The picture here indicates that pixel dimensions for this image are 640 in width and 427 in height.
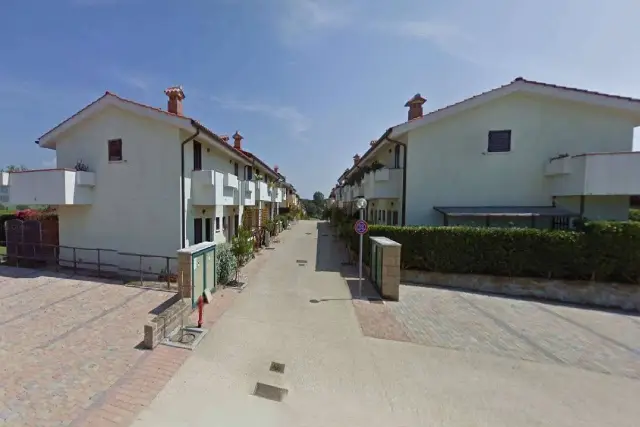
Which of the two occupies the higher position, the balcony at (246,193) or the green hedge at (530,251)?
the balcony at (246,193)

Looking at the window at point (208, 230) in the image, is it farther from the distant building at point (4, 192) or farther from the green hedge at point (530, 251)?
the green hedge at point (530, 251)

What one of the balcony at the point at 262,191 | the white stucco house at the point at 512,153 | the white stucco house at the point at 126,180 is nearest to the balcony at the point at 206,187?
the white stucco house at the point at 126,180

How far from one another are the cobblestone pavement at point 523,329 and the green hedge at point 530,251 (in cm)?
123

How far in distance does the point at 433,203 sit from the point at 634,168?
727 centimetres

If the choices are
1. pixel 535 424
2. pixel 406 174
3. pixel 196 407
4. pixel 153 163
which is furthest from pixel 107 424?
pixel 406 174

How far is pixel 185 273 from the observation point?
7.30 metres

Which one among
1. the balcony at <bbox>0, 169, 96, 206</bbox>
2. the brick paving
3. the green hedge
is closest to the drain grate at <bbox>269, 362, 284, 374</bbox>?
the brick paving

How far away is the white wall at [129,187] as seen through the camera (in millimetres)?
10734

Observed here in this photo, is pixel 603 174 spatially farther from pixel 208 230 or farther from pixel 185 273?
pixel 208 230

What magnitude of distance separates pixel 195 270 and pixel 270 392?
4.39 meters

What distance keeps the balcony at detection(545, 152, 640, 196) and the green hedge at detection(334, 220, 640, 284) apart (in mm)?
2035

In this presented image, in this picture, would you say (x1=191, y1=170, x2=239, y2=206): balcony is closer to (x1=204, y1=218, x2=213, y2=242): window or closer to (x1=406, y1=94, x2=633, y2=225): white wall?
(x1=204, y1=218, x2=213, y2=242): window

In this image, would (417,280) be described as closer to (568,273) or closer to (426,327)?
(426,327)

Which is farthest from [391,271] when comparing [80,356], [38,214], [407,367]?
[38,214]
